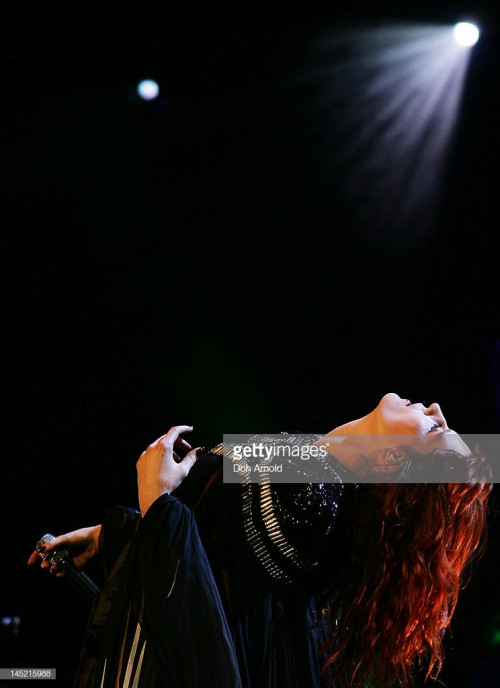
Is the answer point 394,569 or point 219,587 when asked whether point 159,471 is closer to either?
point 219,587

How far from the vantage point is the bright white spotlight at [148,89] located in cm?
224

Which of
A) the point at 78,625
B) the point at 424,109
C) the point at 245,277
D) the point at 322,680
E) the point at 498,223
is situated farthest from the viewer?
the point at 245,277

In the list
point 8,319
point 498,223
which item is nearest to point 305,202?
point 498,223

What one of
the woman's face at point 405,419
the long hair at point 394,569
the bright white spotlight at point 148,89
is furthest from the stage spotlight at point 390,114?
the long hair at point 394,569

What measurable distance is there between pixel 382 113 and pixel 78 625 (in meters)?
2.28

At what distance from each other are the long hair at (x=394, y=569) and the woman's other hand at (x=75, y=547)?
0.55m

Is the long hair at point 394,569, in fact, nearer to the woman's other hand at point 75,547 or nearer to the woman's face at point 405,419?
the woman's face at point 405,419

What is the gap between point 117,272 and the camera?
8.35ft

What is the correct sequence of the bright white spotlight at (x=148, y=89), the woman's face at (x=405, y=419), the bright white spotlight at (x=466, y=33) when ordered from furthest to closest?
the bright white spotlight at (x=148, y=89) < the bright white spotlight at (x=466, y=33) < the woman's face at (x=405, y=419)

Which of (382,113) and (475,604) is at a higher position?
(382,113)

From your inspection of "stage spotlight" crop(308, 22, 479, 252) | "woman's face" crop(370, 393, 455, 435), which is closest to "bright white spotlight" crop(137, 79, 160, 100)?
"stage spotlight" crop(308, 22, 479, 252)

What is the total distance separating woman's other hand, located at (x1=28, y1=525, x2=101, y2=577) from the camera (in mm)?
1220

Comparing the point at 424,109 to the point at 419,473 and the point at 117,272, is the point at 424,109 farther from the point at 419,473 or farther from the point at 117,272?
the point at 419,473

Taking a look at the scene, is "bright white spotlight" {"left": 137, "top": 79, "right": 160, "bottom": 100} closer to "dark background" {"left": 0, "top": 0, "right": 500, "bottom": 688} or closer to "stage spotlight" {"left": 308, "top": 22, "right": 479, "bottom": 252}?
"dark background" {"left": 0, "top": 0, "right": 500, "bottom": 688}
